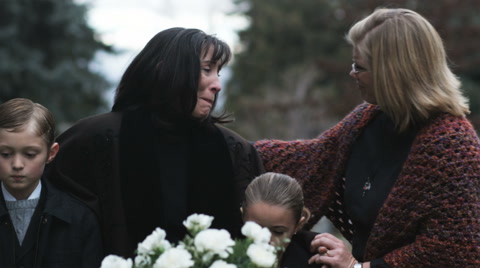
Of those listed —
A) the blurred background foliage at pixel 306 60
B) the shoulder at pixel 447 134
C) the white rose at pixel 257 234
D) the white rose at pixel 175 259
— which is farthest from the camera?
the blurred background foliage at pixel 306 60

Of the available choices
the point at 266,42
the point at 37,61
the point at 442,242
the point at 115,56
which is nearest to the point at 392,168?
the point at 442,242

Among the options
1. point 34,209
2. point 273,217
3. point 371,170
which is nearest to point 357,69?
point 371,170

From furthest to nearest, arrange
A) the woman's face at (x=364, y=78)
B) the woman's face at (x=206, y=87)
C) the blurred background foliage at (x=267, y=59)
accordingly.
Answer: the blurred background foliage at (x=267, y=59) → the woman's face at (x=206, y=87) → the woman's face at (x=364, y=78)

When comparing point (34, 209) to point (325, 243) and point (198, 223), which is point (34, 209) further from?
point (325, 243)

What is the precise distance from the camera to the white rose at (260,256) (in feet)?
6.56

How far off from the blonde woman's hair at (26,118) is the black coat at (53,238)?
25 centimetres

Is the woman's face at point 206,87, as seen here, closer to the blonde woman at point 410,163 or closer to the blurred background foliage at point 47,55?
the blonde woman at point 410,163

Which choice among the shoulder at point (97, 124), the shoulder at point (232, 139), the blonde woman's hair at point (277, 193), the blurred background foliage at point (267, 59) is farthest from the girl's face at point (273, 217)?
the blurred background foliage at point (267, 59)

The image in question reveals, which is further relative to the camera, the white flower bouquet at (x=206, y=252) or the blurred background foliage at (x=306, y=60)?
the blurred background foliage at (x=306, y=60)

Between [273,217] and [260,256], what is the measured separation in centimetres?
93

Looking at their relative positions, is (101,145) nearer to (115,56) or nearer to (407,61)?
(407,61)

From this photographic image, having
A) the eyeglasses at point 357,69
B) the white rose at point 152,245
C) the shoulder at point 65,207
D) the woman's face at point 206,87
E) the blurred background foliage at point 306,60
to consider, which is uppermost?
the woman's face at point 206,87

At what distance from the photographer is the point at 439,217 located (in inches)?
117

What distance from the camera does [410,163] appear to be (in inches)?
121
